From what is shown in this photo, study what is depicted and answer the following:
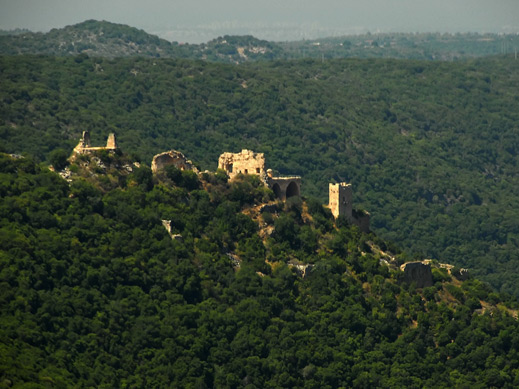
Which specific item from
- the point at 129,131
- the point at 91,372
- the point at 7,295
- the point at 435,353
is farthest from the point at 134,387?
the point at 129,131

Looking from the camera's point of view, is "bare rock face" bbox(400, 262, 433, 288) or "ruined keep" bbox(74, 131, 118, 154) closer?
"ruined keep" bbox(74, 131, 118, 154)

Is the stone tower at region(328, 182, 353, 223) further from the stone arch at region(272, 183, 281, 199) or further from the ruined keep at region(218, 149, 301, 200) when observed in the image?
the stone arch at region(272, 183, 281, 199)

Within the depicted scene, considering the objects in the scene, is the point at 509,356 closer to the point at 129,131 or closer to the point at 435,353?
the point at 435,353

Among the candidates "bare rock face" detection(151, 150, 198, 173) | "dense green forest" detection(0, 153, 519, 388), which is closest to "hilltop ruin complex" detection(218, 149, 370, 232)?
"dense green forest" detection(0, 153, 519, 388)

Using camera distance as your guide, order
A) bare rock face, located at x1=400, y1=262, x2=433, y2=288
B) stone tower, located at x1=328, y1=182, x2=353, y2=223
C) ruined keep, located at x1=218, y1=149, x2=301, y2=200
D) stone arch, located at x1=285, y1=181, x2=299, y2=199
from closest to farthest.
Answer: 1. bare rock face, located at x1=400, y1=262, x2=433, y2=288
2. ruined keep, located at x1=218, y1=149, x2=301, y2=200
3. stone tower, located at x1=328, y1=182, x2=353, y2=223
4. stone arch, located at x1=285, y1=181, x2=299, y2=199

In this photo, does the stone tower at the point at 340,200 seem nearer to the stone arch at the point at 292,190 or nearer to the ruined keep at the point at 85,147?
the stone arch at the point at 292,190

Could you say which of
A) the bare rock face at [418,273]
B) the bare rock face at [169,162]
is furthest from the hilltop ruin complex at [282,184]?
the bare rock face at [418,273]
